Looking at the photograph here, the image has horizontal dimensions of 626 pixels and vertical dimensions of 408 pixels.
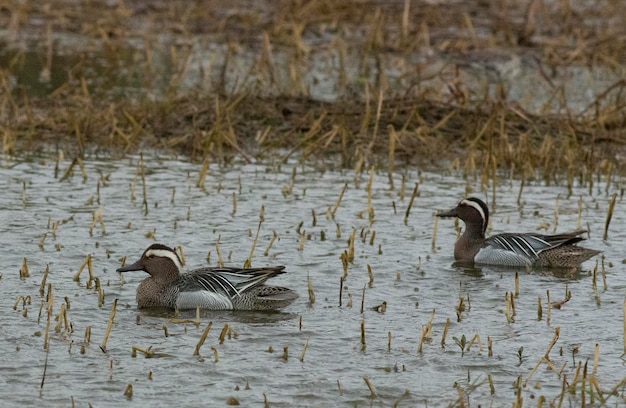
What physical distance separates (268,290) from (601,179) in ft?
19.2

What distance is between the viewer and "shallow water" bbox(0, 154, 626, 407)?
6.97m

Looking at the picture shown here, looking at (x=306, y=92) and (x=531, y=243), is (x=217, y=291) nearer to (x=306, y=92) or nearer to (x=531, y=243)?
(x=531, y=243)

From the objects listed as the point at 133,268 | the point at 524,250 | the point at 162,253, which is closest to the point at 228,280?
the point at 162,253

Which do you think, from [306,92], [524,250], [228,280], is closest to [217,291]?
[228,280]

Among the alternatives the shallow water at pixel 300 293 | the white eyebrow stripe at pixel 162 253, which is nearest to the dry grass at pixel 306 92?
the shallow water at pixel 300 293

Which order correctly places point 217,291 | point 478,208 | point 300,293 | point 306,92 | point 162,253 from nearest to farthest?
point 217,291, point 162,253, point 300,293, point 478,208, point 306,92

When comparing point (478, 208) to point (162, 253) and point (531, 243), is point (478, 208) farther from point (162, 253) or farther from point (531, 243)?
point (162, 253)

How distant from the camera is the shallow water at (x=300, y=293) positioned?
6969 millimetres

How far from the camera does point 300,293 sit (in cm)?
901

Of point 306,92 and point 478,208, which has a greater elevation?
point 306,92

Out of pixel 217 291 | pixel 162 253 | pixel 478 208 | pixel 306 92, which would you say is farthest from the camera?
pixel 306 92

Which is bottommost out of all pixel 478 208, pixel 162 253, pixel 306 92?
pixel 162 253

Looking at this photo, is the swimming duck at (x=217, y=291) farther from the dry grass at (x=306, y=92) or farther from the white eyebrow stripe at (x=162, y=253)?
the dry grass at (x=306, y=92)

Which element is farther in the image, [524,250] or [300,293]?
[524,250]
